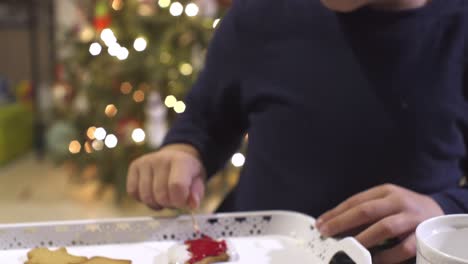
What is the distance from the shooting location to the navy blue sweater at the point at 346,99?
663 millimetres

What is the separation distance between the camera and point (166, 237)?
613 millimetres

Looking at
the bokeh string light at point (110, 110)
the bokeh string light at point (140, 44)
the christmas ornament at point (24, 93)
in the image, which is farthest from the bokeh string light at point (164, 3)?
the christmas ornament at point (24, 93)

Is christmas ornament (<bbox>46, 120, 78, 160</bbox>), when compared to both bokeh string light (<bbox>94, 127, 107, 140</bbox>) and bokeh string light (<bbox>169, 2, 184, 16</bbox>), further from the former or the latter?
bokeh string light (<bbox>169, 2, 184, 16</bbox>)

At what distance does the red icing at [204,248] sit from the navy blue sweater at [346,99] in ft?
0.52

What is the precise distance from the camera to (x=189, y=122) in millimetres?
768

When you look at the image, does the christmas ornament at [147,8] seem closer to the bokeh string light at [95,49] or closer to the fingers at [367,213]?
the bokeh string light at [95,49]

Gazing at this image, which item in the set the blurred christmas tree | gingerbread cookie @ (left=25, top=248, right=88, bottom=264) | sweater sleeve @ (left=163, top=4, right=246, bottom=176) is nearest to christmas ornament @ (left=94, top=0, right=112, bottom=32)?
the blurred christmas tree

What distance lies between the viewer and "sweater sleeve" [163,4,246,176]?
29.5 inches

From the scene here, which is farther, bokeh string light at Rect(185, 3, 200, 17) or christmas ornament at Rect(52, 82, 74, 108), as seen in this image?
christmas ornament at Rect(52, 82, 74, 108)

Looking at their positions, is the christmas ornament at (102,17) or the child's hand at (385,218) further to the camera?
the christmas ornament at (102,17)

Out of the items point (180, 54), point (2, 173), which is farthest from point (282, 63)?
point (2, 173)

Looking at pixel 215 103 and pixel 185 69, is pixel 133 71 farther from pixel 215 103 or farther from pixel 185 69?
pixel 215 103

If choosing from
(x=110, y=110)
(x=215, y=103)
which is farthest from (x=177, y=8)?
(x=215, y=103)

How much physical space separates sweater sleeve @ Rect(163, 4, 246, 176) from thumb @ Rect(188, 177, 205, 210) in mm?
76
